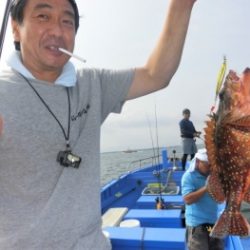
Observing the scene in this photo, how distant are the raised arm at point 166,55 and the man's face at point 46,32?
554 mm

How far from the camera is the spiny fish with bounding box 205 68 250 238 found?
5.58ft

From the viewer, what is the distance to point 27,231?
1.80 metres

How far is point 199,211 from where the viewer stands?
189 inches

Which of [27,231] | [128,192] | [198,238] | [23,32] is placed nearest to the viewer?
[27,231]

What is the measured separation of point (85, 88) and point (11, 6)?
703 millimetres

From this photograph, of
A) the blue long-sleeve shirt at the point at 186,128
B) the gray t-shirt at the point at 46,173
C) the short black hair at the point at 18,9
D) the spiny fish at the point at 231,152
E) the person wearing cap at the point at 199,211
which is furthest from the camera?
the blue long-sleeve shirt at the point at 186,128

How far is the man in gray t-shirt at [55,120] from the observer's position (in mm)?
1816

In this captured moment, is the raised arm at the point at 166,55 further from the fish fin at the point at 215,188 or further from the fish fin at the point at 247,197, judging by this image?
the fish fin at the point at 247,197

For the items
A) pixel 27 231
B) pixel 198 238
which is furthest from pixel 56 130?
pixel 198 238

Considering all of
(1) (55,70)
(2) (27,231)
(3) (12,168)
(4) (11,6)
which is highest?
(4) (11,6)

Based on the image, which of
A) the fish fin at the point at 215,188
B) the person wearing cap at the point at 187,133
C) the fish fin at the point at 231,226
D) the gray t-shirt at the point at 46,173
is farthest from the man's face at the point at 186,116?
the fish fin at the point at 231,226

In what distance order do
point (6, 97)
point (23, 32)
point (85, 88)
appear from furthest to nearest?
point (85, 88), point (23, 32), point (6, 97)

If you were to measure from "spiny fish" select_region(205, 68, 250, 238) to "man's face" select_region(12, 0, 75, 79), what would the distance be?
102 centimetres

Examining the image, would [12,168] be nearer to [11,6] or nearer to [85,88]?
[85,88]
